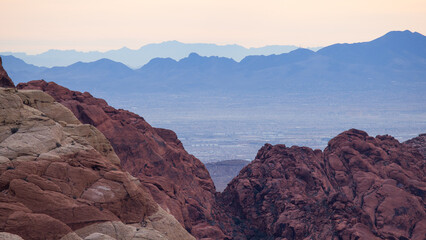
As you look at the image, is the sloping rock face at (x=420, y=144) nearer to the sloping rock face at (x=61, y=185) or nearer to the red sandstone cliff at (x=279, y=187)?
the red sandstone cliff at (x=279, y=187)

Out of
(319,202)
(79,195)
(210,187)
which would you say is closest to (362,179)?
(319,202)

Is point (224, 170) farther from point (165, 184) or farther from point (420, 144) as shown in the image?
point (165, 184)

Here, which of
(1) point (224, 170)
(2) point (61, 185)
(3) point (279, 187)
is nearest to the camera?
(2) point (61, 185)

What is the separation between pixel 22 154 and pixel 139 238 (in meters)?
5.42

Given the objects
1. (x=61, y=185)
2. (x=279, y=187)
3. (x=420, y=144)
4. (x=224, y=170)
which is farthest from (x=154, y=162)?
(x=224, y=170)

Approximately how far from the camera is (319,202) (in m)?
39.8

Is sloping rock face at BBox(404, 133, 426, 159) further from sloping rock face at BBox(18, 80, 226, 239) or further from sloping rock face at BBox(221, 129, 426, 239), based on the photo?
sloping rock face at BBox(18, 80, 226, 239)

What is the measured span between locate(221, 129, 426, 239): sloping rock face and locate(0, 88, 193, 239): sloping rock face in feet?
46.8

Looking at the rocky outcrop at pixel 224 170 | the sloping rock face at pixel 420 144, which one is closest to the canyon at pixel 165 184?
the sloping rock face at pixel 420 144

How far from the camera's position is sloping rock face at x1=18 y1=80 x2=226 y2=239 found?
3862cm

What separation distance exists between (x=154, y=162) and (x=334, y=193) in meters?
11.8

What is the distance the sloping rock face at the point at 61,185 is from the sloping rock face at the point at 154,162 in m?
10.4

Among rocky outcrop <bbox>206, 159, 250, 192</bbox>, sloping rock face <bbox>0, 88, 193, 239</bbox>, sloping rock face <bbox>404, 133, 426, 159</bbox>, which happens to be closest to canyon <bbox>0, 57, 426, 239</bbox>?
sloping rock face <bbox>0, 88, 193, 239</bbox>

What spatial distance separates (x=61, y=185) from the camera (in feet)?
75.6
